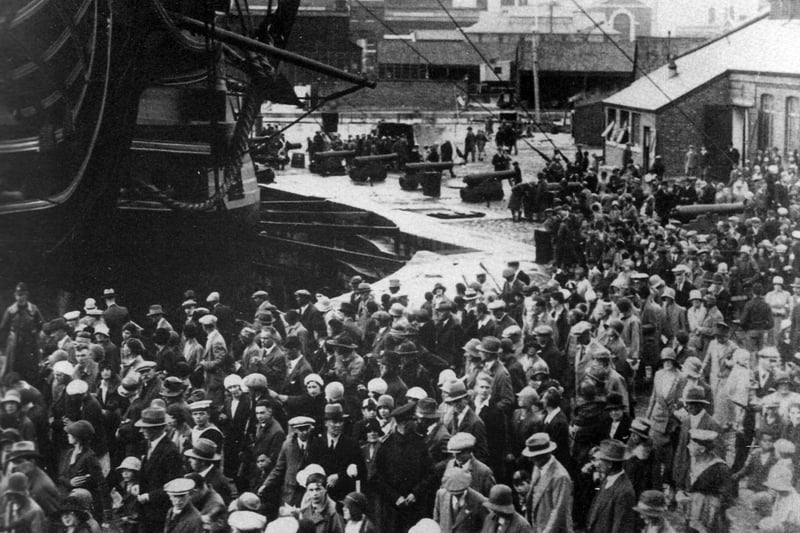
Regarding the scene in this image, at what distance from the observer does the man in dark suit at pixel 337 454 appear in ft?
21.7

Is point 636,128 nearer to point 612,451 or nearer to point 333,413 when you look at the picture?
point 333,413

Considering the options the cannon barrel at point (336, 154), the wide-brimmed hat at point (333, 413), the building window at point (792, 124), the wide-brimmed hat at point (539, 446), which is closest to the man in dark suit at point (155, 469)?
the wide-brimmed hat at point (333, 413)

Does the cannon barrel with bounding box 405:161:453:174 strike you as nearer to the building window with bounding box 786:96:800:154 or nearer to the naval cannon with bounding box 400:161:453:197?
the naval cannon with bounding box 400:161:453:197

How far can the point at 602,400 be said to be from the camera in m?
7.23

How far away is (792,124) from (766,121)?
133cm

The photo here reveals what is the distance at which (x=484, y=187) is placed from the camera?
81.6ft

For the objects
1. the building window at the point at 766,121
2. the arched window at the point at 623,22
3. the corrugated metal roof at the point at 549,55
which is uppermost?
the arched window at the point at 623,22

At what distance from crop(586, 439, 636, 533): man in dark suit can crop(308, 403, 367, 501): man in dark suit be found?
173cm

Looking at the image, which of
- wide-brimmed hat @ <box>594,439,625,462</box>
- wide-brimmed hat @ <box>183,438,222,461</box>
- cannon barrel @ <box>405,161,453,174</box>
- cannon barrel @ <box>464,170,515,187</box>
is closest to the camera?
wide-brimmed hat @ <box>594,439,625,462</box>

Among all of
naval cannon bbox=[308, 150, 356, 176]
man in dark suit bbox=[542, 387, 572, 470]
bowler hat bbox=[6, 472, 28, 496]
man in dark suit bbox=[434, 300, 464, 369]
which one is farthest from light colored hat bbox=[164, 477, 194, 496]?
naval cannon bbox=[308, 150, 356, 176]

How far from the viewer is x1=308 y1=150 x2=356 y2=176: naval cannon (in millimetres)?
31203

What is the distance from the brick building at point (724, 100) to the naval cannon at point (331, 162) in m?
9.08

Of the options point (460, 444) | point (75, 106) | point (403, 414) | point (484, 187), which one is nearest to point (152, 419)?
point (403, 414)

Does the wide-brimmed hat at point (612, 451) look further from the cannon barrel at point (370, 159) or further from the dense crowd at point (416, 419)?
the cannon barrel at point (370, 159)
